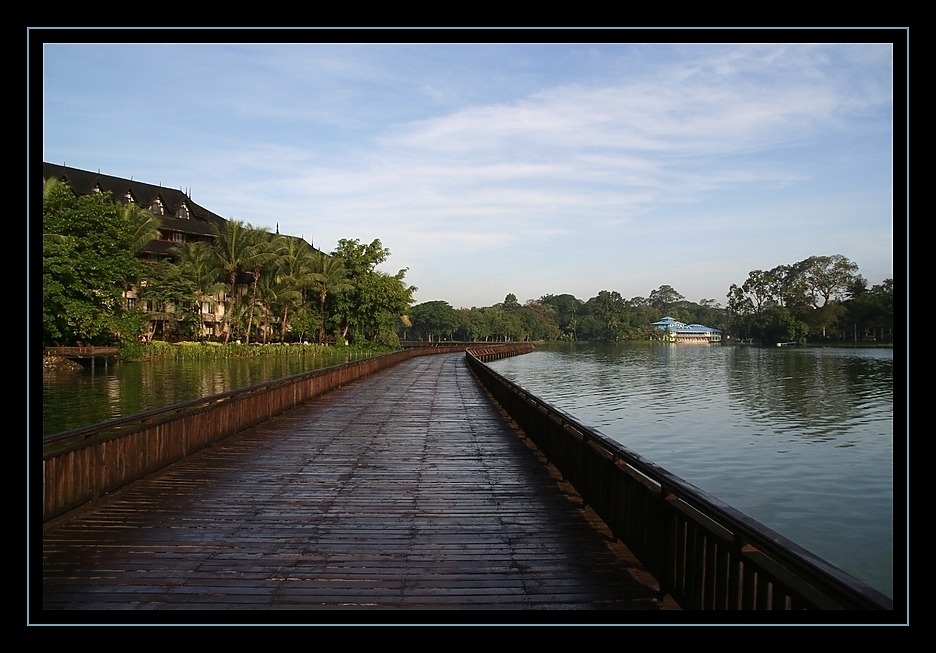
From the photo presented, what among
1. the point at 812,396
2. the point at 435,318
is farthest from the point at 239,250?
the point at 435,318

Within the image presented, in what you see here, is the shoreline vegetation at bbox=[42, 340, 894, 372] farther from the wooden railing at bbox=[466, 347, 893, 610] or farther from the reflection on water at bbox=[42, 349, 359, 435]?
the wooden railing at bbox=[466, 347, 893, 610]

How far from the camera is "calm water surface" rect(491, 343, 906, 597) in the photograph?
43.4 ft

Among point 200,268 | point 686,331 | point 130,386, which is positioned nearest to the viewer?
point 130,386

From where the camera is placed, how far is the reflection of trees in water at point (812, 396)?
1045 inches

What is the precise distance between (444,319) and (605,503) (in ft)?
390

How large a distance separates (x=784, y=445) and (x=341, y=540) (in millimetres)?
19302

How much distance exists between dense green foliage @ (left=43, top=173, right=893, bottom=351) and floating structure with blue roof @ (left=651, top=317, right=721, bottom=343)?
170 ft

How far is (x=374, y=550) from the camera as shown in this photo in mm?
6043

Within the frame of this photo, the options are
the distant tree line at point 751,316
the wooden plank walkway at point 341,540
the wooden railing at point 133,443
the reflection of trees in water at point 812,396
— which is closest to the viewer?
the wooden plank walkway at point 341,540

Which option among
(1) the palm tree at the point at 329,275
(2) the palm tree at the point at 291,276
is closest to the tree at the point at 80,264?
(2) the palm tree at the point at 291,276

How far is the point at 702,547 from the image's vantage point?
13.6 feet

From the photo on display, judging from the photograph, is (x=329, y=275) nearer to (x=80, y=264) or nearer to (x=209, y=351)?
(x=209, y=351)

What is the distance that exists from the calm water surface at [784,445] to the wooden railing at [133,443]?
707 centimetres

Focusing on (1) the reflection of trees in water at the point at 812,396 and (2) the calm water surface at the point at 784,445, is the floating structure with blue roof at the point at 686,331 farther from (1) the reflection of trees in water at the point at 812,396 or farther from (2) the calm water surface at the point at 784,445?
(2) the calm water surface at the point at 784,445
